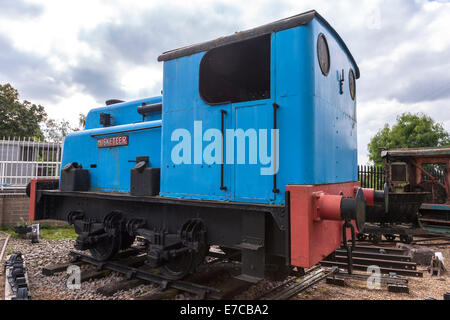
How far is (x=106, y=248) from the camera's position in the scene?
16.6ft

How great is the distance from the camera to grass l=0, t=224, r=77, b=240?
7.94m

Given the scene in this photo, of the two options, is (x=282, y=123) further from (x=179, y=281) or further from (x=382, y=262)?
(x=382, y=262)

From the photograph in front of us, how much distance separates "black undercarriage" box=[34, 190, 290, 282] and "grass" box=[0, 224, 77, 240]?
2410mm

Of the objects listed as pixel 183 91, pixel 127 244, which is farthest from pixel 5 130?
pixel 183 91

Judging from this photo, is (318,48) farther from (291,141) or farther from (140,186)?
(140,186)

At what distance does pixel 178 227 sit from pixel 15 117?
2915 centimetres

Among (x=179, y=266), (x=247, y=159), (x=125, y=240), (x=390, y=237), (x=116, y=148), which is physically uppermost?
(x=116, y=148)

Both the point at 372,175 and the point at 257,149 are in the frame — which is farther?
the point at 372,175

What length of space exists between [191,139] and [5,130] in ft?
95.1

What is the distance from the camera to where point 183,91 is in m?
3.80

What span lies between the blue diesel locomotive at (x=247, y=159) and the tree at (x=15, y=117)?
26.6 metres

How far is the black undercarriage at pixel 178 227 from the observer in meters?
2.99

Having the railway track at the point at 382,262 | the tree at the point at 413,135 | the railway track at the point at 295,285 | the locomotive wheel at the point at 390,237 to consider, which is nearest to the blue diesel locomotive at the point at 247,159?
the railway track at the point at 295,285

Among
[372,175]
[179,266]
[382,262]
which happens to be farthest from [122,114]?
[372,175]
